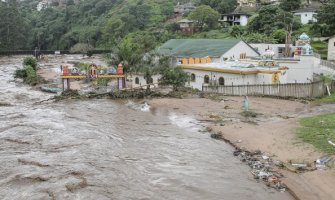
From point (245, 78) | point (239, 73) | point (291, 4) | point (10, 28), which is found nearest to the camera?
point (239, 73)

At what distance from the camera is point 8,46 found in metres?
100

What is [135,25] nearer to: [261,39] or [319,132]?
[261,39]

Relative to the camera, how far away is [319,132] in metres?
20.9

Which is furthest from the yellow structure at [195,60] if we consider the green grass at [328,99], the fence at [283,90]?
the green grass at [328,99]

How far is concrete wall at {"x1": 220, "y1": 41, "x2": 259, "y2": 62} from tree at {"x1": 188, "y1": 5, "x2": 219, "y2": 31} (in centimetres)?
3832

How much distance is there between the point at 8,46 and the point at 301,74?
264ft

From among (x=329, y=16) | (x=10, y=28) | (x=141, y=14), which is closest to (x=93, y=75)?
(x=329, y=16)

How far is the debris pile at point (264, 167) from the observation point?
1576 centimetres

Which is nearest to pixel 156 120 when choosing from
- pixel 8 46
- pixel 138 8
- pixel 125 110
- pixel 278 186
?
pixel 125 110

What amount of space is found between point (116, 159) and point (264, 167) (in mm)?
6477

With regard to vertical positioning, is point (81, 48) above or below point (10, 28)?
below

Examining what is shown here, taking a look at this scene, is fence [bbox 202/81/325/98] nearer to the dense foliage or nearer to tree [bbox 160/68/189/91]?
tree [bbox 160/68/189/91]

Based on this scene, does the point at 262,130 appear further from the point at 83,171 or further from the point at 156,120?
the point at 83,171

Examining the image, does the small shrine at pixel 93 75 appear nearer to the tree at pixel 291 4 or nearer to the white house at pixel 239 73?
the white house at pixel 239 73
